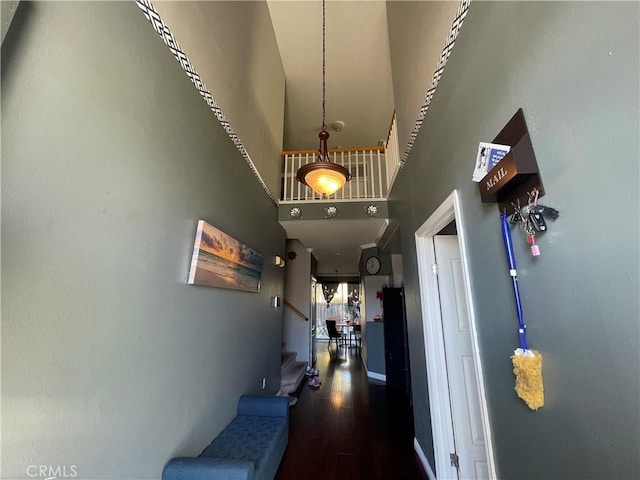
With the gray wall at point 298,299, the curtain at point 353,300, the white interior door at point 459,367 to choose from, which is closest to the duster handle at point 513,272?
the white interior door at point 459,367

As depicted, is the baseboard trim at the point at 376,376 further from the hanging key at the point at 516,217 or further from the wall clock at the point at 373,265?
the hanging key at the point at 516,217

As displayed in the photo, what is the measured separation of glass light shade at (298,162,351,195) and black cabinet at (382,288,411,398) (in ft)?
9.13

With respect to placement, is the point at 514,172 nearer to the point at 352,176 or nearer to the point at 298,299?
the point at 352,176

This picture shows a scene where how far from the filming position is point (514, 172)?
93 centimetres

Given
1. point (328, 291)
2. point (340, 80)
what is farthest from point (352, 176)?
point (328, 291)

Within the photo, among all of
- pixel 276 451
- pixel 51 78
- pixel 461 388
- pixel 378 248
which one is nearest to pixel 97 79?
pixel 51 78

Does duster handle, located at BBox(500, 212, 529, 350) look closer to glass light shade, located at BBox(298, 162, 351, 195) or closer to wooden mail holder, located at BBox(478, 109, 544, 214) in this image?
wooden mail holder, located at BBox(478, 109, 544, 214)

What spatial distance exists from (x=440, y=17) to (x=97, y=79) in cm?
209

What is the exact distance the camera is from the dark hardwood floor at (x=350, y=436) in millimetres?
2340

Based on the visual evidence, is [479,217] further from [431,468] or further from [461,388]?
[431,468]

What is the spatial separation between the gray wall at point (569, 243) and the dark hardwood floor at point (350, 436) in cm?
164

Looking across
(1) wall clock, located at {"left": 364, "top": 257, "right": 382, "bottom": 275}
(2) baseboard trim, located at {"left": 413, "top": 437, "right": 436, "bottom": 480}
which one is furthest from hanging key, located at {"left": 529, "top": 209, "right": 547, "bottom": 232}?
(1) wall clock, located at {"left": 364, "top": 257, "right": 382, "bottom": 275}

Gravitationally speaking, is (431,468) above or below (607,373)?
below

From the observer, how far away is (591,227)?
Result: 28.4 inches
